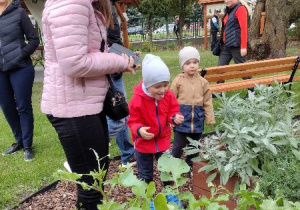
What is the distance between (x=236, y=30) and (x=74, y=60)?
4.47m

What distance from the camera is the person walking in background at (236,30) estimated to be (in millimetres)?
5805

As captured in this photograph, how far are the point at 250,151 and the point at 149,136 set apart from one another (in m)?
0.72

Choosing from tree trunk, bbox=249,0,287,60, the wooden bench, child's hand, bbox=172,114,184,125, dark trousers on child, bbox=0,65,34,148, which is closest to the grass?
dark trousers on child, bbox=0,65,34,148

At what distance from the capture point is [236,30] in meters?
5.89

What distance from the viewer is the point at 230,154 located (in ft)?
8.38

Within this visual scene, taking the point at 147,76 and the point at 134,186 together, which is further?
the point at 147,76

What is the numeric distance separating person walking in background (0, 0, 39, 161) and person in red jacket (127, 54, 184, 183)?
178 cm

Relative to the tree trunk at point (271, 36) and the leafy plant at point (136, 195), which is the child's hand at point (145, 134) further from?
the tree trunk at point (271, 36)

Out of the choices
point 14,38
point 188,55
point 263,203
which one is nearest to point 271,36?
point 188,55

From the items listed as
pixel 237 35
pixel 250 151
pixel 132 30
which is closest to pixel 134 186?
pixel 250 151

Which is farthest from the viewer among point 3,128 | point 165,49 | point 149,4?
point 149,4

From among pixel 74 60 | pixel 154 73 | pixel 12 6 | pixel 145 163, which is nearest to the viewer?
pixel 74 60

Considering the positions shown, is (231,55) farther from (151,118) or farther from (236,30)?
(151,118)

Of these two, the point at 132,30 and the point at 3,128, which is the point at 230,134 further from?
the point at 132,30
